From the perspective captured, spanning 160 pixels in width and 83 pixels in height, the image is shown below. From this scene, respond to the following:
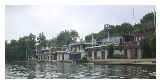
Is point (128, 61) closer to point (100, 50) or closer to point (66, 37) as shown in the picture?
point (100, 50)

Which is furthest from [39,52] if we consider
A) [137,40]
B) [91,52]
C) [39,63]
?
[137,40]

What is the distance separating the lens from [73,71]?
3348 mm

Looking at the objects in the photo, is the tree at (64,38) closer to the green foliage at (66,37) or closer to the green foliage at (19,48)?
the green foliage at (66,37)

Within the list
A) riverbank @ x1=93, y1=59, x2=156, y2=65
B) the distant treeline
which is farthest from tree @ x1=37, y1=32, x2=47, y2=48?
riverbank @ x1=93, y1=59, x2=156, y2=65

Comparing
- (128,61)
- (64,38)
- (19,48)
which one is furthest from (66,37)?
(128,61)

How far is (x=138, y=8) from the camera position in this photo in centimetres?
332

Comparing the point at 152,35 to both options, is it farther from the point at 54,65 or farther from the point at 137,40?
the point at 54,65

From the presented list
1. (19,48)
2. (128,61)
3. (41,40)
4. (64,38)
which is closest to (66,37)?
(64,38)

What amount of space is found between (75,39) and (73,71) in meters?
0.20

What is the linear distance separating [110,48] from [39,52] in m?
0.45

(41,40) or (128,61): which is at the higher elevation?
(41,40)

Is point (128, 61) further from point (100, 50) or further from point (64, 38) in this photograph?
point (64, 38)

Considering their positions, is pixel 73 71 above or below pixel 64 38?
below
